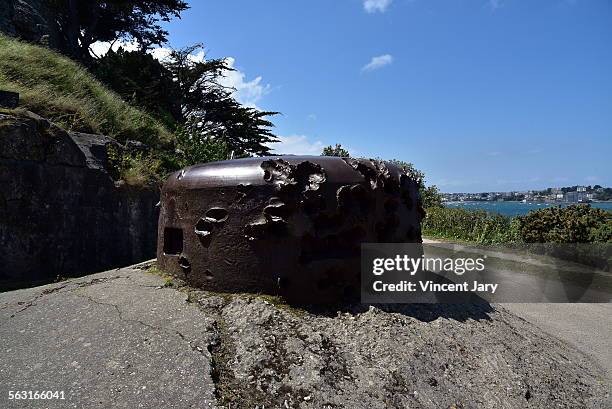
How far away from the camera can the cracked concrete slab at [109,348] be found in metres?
2.54

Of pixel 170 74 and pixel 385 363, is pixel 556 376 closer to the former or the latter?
pixel 385 363

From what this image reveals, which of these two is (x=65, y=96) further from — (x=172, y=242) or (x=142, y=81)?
(x=142, y=81)

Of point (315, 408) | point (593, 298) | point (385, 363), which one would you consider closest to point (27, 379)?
point (315, 408)

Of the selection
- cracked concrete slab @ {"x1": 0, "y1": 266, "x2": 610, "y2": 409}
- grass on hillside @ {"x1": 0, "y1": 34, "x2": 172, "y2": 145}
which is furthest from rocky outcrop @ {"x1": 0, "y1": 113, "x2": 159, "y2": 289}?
cracked concrete slab @ {"x1": 0, "y1": 266, "x2": 610, "y2": 409}

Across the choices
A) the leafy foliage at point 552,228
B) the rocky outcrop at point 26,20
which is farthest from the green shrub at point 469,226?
the rocky outcrop at point 26,20

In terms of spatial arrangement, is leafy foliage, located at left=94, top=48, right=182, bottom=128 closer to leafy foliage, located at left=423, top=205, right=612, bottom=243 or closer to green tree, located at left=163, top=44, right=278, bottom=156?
green tree, located at left=163, top=44, right=278, bottom=156

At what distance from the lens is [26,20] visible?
12617 mm

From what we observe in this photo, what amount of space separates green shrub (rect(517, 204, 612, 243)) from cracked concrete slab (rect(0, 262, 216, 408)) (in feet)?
31.3

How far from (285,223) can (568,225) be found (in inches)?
363

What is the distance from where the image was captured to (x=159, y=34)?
18828 mm

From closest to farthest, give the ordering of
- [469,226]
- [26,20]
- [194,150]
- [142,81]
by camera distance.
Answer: [194,150], [26,20], [142,81], [469,226]

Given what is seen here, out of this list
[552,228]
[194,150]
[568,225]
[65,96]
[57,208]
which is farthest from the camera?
[194,150]

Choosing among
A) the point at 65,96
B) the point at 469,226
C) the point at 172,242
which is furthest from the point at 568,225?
the point at 65,96

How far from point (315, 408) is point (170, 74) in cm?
1770
